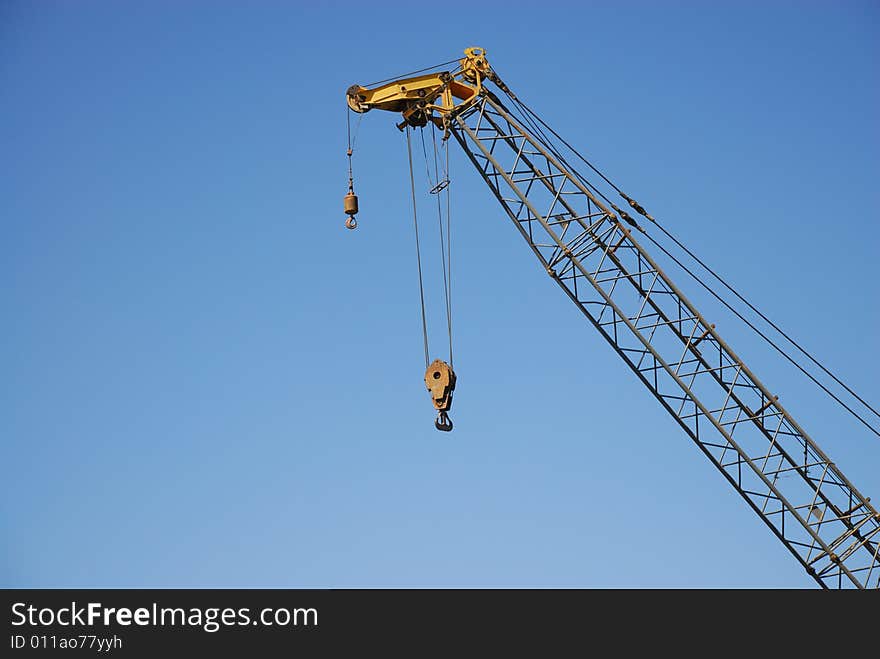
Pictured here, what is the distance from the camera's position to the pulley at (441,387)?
40.0 m

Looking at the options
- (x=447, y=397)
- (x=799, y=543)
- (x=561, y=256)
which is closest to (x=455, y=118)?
(x=561, y=256)

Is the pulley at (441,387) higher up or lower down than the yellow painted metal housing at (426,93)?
lower down

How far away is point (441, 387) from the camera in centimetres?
4000

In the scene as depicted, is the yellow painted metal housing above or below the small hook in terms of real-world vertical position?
above

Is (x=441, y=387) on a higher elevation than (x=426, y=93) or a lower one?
lower

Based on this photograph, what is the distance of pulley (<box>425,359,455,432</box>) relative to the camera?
39969mm

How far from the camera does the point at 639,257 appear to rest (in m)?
42.6

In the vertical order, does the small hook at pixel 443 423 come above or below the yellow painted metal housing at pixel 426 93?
below

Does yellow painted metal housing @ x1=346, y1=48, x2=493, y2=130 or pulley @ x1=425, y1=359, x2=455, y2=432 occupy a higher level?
yellow painted metal housing @ x1=346, y1=48, x2=493, y2=130
